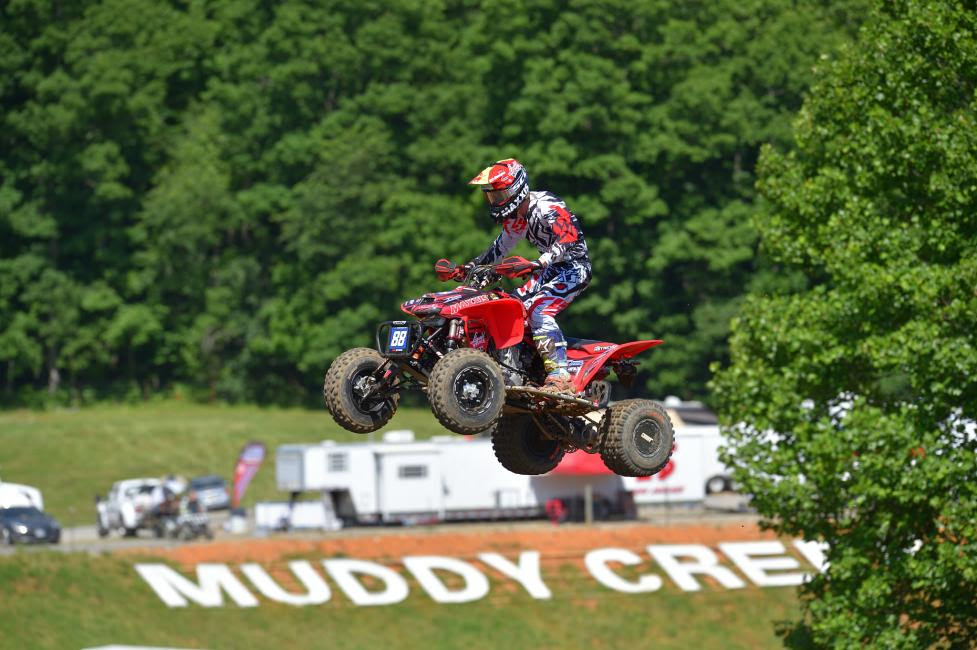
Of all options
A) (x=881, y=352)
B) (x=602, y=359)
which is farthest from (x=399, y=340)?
(x=881, y=352)

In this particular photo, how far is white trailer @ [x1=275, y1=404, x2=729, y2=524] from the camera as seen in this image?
57.5 m

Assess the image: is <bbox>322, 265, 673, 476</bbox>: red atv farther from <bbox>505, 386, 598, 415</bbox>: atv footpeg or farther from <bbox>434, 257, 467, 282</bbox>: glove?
<bbox>434, 257, 467, 282</bbox>: glove

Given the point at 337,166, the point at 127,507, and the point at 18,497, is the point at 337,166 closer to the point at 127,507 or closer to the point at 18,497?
the point at 18,497

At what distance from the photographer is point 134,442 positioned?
74.7 metres

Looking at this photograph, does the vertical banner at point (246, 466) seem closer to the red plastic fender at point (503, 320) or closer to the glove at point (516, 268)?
the glove at point (516, 268)

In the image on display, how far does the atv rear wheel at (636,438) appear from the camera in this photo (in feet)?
59.7

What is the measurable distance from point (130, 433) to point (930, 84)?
171ft

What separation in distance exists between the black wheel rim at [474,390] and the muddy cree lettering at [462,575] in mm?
31304

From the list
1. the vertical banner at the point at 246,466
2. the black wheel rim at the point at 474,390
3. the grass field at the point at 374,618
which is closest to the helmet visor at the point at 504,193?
the black wheel rim at the point at 474,390

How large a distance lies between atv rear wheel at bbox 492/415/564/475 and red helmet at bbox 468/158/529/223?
2835 mm

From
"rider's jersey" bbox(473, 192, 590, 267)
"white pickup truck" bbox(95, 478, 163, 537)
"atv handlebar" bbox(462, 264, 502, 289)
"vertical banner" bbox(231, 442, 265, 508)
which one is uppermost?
"rider's jersey" bbox(473, 192, 590, 267)

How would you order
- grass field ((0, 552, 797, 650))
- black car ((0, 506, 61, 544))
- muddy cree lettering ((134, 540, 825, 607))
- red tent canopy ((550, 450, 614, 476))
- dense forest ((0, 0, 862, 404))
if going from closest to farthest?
grass field ((0, 552, 797, 650)), muddy cree lettering ((134, 540, 825, 607)), black car ((0, 506, 61, 544)), red tent canopy ((550, 450, 614, 476)), dense forest ((0, 0, 862, 404))

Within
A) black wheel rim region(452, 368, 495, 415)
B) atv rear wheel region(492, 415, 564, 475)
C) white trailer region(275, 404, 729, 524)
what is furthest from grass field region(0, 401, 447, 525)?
black wheel rim region(452, 368, 495, 415)

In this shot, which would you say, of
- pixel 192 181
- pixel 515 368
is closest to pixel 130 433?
pixel 192 181
